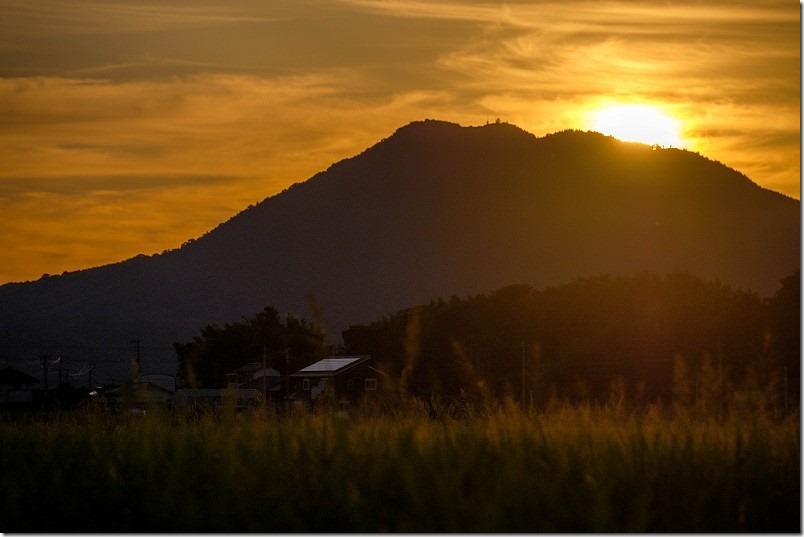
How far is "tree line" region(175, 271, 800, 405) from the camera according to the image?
67.9ft

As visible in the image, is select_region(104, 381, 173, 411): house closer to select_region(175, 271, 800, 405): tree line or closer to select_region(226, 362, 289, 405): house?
select_region(226, 362, 289, 405): house

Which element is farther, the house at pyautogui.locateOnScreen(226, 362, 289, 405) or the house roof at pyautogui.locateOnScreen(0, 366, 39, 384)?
the house roof at pyautogui.locateOnScreen(0, 366, 39, 384)

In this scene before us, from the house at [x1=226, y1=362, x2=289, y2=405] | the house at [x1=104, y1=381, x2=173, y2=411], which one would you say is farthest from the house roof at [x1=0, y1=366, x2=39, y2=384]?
the house at [x1=104, y1=381, x2=173, y2=411]

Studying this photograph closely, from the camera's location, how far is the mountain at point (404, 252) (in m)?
38.2

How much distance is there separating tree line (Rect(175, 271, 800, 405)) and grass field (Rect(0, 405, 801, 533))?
3.64 metres

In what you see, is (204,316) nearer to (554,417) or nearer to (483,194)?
(483,194)

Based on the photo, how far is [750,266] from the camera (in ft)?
146

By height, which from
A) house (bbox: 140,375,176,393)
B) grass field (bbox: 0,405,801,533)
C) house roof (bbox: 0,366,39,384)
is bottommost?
grass field (bbox: 0,405,801,533)

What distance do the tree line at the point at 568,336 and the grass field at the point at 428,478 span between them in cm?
364

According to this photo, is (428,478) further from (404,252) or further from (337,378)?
(404,252)

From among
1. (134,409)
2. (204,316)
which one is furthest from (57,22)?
(204,316)

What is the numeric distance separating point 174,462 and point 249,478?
1013mm

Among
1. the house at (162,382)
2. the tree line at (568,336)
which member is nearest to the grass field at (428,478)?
the tree line at (568,336)

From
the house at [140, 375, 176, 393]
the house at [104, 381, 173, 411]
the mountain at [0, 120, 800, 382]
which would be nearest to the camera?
the house at [104, 381, 173, 411]
